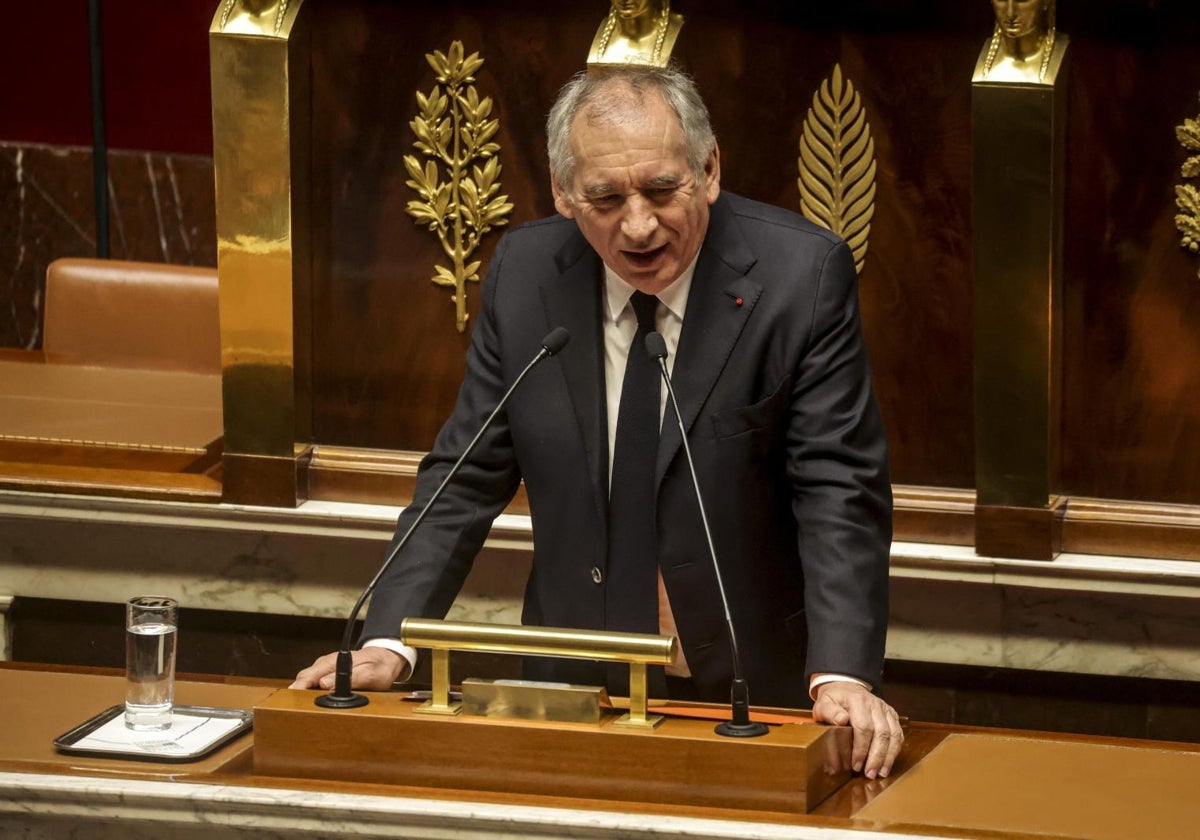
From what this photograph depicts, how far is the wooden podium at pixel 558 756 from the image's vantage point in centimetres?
208

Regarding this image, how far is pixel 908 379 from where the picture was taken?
3480 millimetres

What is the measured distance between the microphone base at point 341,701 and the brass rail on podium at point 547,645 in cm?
8

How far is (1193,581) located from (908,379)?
58 cm

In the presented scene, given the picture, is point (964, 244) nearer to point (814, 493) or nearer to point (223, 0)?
point (814, 493)

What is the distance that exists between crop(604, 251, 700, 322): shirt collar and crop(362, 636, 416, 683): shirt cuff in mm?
520

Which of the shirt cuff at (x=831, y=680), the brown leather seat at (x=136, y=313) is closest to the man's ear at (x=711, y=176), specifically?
the shirt cuff at (x=831, y=680)

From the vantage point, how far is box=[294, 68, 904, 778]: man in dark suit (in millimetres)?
2439

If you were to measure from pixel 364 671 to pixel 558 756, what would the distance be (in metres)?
0.37

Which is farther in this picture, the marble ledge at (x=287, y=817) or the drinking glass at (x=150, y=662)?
the drinking glass at (x=150, y=662)

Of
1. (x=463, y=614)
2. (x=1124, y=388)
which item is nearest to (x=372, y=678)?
(x=463, y=614)

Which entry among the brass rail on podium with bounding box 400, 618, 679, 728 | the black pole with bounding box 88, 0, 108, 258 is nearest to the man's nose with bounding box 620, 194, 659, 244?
the brass rail on podium with bounding box 400, 618, 679, 728

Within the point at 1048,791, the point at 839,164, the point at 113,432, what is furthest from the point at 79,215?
the point at 1048,791

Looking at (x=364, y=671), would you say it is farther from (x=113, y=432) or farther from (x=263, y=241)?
(x=113, y=432)

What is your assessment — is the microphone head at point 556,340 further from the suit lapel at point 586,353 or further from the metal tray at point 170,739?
the metal tray at point 170,739
